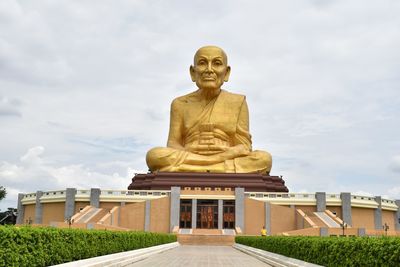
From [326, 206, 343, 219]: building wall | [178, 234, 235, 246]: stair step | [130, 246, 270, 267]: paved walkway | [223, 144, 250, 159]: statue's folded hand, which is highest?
[223, 144, 250, 159]: statue's folded hand

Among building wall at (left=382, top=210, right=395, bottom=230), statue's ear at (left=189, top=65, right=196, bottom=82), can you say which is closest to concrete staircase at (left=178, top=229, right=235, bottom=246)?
building wall at (left=382, top=210, right=395, bottom=230)

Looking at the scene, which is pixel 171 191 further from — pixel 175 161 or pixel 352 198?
pixel 352 198

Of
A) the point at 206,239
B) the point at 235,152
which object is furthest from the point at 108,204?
the point at 235,152

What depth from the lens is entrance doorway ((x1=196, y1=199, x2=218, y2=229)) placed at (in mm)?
39094

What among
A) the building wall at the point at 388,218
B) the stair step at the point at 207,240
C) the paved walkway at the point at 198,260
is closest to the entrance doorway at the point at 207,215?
the stair step at the point at 207,240

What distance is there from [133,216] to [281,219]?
37.2 ft

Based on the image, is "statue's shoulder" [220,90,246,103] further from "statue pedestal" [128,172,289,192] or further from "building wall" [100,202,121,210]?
"building wall" [100,202,121,210]

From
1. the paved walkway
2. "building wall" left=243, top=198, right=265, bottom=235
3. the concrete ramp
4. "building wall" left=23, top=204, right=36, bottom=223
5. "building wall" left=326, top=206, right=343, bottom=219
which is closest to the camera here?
the paved walkway

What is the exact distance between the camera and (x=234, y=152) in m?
44.7

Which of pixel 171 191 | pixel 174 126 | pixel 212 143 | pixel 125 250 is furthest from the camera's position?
pixel 174 126

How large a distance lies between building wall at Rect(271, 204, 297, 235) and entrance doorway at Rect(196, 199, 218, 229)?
4433 mm

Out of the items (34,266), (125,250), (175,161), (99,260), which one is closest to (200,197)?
(175,161)

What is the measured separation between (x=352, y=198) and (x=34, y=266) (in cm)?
3518

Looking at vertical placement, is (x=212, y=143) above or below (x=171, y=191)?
above
